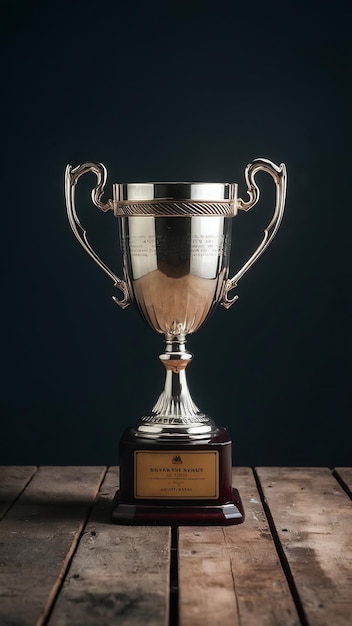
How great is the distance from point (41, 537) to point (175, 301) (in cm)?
51

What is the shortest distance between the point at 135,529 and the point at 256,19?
1.41 m

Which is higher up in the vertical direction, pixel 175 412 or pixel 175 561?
pixel 175 412

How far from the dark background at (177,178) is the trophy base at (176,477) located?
2.56ft

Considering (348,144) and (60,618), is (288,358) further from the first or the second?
(60,618)

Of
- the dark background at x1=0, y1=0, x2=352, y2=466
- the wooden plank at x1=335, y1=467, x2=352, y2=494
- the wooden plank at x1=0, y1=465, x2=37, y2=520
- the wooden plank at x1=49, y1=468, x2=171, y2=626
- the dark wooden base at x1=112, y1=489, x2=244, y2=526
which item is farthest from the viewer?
the dark background at x1=0, y1=0, x2=352, y2=466

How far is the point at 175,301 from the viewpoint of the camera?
6.30 feet

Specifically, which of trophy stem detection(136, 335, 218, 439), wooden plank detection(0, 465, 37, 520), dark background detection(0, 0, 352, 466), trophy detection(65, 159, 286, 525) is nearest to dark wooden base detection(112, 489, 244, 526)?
trophy detection(65, 159, 286, 525)

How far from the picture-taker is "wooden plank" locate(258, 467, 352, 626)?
4.63ft

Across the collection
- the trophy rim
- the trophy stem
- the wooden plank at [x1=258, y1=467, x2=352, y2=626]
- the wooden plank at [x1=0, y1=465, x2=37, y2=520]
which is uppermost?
the trophy rim

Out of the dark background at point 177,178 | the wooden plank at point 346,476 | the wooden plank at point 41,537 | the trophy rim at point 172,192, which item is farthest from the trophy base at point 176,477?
the dark background at point 177,178

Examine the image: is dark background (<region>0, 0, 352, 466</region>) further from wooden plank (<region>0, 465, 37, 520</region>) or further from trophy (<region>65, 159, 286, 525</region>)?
trophy (<region>65, 159, 286, 525</region>)

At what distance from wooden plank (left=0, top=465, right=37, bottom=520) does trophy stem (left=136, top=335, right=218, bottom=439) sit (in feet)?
1.00

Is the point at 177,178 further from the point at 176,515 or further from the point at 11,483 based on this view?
the point at 176,515

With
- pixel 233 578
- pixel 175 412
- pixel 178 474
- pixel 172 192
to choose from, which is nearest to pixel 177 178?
pixel 172 192
